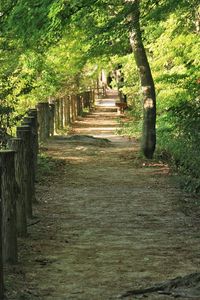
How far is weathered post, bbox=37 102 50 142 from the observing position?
1912 cm

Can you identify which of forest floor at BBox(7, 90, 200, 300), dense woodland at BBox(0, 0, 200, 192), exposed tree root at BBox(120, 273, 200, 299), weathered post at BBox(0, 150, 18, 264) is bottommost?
forest floor at BBox(7, 90, 200, 300)

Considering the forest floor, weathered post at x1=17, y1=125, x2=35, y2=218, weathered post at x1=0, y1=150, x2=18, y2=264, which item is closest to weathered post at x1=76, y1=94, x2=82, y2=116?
the forest floor

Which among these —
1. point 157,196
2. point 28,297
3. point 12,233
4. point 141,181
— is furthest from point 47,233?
point 141,181

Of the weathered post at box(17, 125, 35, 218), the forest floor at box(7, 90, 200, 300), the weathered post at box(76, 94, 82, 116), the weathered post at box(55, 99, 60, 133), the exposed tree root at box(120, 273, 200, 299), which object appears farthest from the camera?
the weathered post at box(76, 94, 82, 116)

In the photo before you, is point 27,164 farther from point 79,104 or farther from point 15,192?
point 79,104

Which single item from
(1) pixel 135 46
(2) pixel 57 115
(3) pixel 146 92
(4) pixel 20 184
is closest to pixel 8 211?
(4) pixel 20 184

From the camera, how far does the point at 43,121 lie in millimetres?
19562

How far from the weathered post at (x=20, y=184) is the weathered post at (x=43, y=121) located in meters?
11.4

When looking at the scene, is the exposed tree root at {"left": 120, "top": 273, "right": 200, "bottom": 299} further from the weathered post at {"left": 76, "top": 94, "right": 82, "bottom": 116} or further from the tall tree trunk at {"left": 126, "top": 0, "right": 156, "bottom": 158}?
the weathered post at {"left": 76, "top": 94, "right": 82, "bottom": 116}

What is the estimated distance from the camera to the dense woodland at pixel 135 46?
8.23 meters

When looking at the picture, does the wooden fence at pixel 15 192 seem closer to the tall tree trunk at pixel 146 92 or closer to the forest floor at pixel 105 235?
the forest floor at pixel 105 235

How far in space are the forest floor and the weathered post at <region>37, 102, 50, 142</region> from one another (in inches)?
202

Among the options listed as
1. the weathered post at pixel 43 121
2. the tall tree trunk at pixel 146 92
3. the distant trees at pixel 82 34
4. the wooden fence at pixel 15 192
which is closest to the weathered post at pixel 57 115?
the distant trees at pixel 82 34

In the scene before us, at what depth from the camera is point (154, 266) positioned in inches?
235
